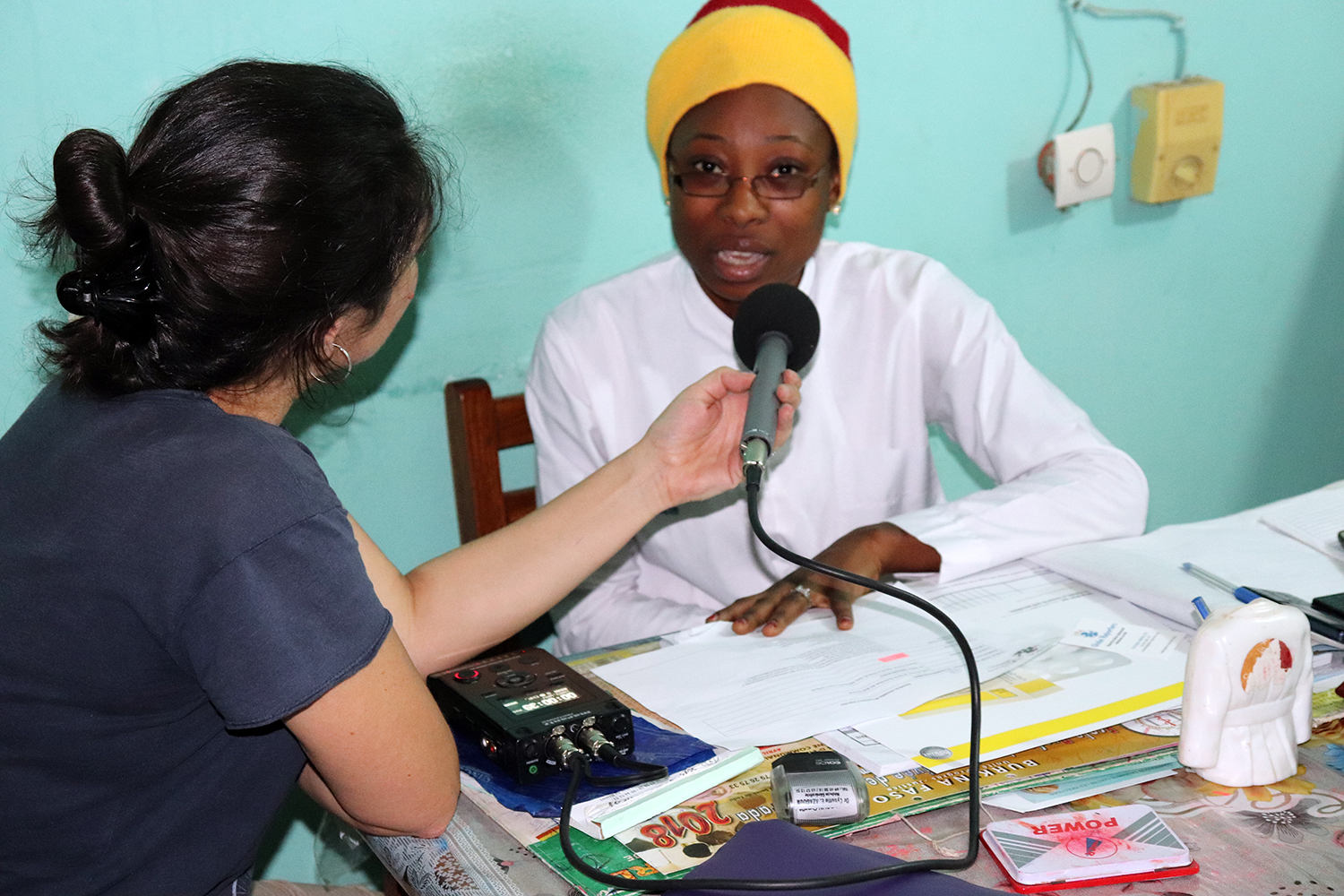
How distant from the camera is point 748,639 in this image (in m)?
1.21

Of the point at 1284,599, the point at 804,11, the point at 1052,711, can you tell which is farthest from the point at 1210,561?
the point at 804,11

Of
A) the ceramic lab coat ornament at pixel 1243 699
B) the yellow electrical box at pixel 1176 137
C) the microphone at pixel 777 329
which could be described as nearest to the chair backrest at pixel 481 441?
the microphone at pixel 777 329

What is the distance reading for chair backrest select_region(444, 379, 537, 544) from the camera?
1.67 m

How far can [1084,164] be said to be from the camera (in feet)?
6.93

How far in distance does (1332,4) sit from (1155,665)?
1.76 m

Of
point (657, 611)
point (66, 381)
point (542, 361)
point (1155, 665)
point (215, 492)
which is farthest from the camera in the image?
point (542, 361)

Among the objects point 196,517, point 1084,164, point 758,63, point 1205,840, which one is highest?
point 758,63

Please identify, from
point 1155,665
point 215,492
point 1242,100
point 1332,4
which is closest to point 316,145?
point 215,492

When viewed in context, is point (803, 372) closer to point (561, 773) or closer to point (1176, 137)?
point (561, 773)

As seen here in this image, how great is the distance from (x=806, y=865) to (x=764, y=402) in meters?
0.40

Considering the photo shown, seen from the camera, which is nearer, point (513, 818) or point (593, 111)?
point (513, 818)

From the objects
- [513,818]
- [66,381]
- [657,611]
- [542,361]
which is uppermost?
[66,381]

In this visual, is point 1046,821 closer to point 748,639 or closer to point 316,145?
point 748,639

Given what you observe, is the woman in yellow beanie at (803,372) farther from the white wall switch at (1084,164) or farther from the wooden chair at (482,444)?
the white wall switch at (1084,164)
